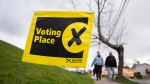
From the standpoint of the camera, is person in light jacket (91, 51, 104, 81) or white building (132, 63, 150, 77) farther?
white building (132, 63, 150, 77)

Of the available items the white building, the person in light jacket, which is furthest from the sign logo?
the white building

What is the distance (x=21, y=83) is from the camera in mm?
7070

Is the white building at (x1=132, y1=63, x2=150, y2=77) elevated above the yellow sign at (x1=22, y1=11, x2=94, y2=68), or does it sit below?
above

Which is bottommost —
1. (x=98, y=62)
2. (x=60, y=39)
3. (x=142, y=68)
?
(x=60, y=39)

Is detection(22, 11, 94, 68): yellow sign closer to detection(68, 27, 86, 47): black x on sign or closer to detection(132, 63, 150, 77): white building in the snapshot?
detection(68, 27, 86, 47): black x on sign

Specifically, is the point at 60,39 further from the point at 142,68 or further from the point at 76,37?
the point at 142,68

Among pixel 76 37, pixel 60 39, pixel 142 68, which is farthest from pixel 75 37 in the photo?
pixel 142 68

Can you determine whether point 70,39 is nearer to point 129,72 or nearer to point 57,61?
point 57,61

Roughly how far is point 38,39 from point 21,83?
1779 mm

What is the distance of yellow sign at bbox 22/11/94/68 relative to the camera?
5578 millimetres

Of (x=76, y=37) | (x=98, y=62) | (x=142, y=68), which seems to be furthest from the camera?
(x=142, y=68)

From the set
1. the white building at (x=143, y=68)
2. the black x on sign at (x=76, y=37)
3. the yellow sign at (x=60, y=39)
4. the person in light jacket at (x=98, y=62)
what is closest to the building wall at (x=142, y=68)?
the white building at (x=143, y=68)

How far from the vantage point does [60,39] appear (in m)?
5.76

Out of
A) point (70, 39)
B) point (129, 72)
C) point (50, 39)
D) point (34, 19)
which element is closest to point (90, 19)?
point (70, 39)
